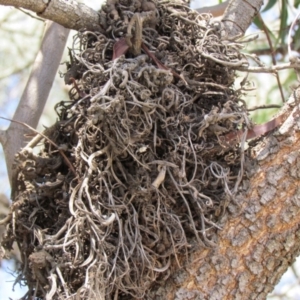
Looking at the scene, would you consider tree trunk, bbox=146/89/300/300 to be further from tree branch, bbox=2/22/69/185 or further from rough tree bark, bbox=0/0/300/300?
tree branch, bbox=2/22/69/185

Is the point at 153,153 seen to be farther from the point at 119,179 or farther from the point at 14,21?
the point at 14,21

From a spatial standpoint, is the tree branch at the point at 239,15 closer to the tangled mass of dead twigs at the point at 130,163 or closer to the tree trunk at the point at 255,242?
the tangled mass of dead twigs at the point at 130,163

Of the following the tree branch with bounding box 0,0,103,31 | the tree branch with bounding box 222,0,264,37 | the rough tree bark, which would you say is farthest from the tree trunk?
the tree branch with bounding box 0,0,103,31

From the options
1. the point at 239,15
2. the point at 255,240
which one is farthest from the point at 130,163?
the point at 239,15

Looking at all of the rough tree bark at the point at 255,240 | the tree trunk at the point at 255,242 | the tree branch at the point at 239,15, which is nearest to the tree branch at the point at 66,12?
the rough tree bark at the point at 255,240

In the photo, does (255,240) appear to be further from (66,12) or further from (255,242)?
(66,12)

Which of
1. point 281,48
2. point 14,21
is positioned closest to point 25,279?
point 281,48
